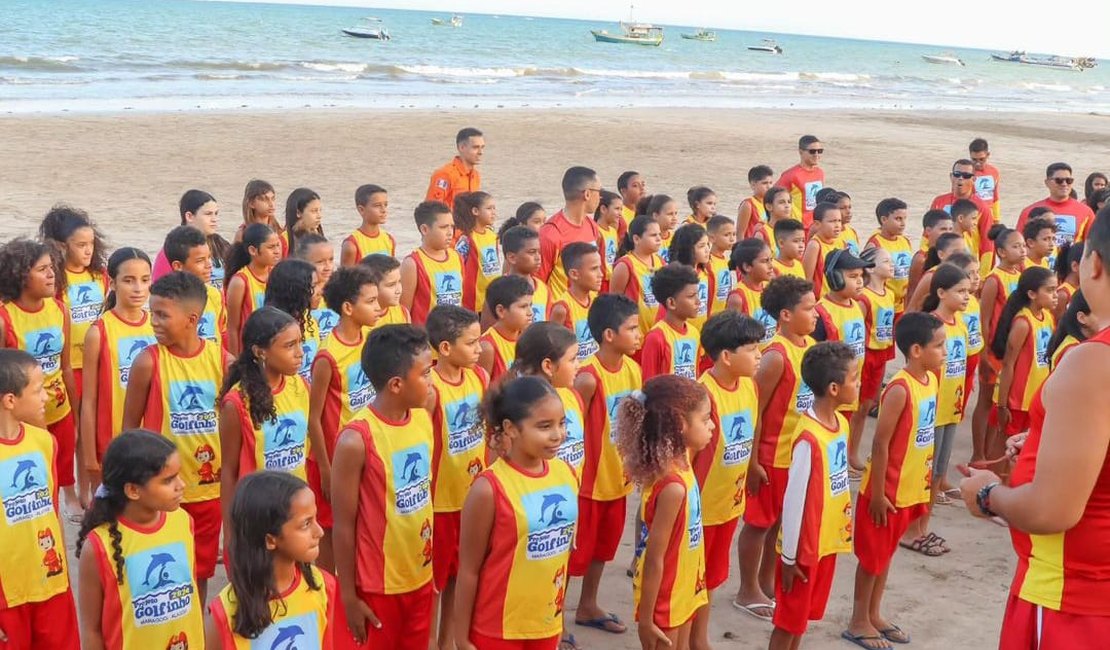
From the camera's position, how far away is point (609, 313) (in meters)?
6.13

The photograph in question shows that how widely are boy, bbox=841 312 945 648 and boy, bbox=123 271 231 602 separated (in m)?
3.34

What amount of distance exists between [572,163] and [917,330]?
1765 cm

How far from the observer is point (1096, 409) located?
2.80 metres

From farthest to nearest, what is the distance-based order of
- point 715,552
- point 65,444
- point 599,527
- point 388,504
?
point 65,444 < point 599,527 < point 715,552 < point 388,504

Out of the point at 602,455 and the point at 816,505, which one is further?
the point at 602,455

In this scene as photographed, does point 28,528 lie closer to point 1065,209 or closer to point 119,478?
point 119,478

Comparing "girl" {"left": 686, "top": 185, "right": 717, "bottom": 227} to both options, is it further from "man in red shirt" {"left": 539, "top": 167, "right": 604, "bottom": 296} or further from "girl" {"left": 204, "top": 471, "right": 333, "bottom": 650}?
"girl" {"left": 204, "top": 471, "right": 333, "bottom": 650}

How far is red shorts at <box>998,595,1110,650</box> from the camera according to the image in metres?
3.04

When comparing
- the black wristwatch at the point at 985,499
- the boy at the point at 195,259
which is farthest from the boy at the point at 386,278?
the black wristwatch at the point at 985,499

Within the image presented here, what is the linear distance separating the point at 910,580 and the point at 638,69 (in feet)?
197

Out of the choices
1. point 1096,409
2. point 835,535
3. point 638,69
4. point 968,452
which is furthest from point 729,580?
A: point 638,69

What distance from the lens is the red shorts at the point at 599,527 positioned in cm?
611

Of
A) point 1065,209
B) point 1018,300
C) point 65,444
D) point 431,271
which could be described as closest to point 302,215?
point 431,271

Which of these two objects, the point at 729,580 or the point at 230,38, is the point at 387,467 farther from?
the point at 230,38
